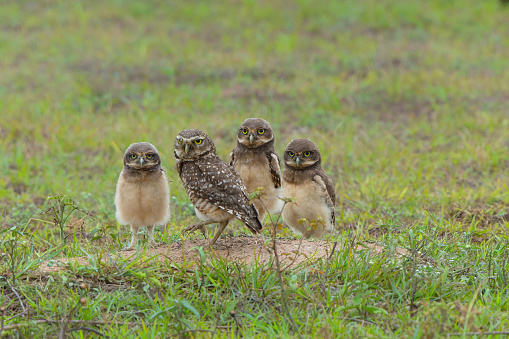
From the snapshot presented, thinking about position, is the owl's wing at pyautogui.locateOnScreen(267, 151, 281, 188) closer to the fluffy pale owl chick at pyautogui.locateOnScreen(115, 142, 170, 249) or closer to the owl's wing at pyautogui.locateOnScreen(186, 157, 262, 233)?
the owl's wing at pyautogui.locateOnScreen(186, 157, 262, 233)

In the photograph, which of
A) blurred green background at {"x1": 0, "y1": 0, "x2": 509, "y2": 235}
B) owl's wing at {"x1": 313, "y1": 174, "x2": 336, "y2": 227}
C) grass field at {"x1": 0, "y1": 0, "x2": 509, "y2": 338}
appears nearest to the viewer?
grass field at {"x1": 0, "y1": 0, "x2": 509, "y2": 338}

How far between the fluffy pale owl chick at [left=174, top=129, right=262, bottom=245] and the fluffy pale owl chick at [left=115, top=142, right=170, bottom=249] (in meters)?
0.23

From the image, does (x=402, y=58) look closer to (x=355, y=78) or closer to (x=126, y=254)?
(x=355, y=78)

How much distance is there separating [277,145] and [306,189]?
3.00 meters

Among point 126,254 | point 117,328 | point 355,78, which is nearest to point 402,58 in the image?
point 355,78

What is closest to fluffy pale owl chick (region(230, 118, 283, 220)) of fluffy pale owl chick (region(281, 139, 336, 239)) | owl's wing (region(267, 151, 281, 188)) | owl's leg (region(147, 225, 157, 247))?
owl's wing (region(267, 151, 281, 188))

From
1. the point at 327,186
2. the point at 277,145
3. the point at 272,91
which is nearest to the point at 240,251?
the point at 327,186

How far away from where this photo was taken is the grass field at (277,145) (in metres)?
4.04

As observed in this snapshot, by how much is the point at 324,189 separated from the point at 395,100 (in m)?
5.64

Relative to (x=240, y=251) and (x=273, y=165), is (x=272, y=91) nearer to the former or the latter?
(x=273, y=165)

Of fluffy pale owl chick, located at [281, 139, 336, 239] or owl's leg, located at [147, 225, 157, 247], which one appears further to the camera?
fluffy pale owl chick, located at [281, 139, 336, 239]

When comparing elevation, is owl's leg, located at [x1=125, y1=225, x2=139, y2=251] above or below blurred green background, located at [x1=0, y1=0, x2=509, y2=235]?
below

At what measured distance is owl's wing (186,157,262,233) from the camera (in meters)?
4.74

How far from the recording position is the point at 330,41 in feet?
47.5
